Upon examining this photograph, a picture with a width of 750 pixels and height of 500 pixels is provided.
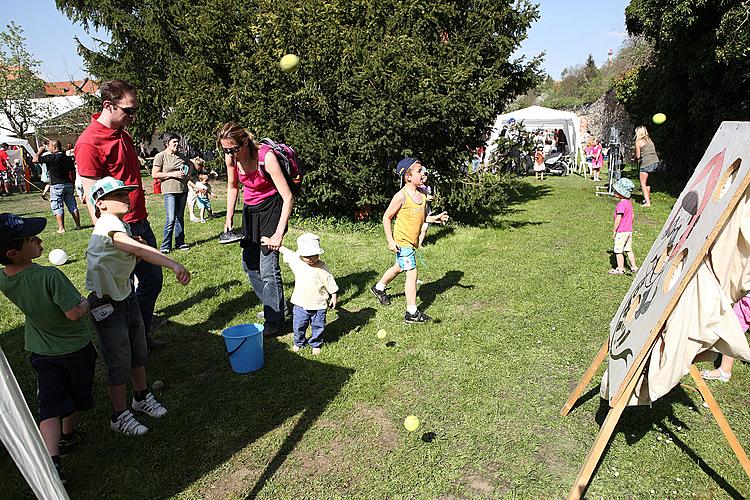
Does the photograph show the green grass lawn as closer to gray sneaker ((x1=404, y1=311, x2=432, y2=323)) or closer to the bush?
gray sneaker ((x1=404, y1=311, x2=432, y2=323))

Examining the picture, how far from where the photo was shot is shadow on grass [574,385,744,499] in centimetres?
314

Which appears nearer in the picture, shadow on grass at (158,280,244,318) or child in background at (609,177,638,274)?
shadow on grass at (158,280,244,318)

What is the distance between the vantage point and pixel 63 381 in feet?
10.0

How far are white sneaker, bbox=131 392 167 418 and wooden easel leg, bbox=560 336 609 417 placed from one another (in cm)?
314

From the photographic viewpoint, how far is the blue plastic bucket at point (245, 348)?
4188 millimetres

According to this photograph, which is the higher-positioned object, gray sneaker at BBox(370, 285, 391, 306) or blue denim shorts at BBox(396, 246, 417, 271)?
blue denim shorts at BBox(396, 246, 417, 271)

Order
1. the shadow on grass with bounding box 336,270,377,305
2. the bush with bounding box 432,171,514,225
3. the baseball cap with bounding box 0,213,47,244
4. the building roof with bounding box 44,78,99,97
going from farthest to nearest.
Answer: the building roof with bounding box 44,78,99,97 < the bush with bounding box 432,171,514,225 < the shadow on grass with bounding box 336,270,377,305 < the baseball cap with bounding box 0,213,47,244

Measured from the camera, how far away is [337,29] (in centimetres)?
884

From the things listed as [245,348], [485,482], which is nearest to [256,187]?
[245,348]

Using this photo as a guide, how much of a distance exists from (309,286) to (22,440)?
115 inches

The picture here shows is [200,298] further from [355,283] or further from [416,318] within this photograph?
[416,318]

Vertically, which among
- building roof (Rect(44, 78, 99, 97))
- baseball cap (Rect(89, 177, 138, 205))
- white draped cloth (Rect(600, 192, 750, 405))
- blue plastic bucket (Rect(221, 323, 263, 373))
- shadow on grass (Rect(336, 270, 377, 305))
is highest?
building roof (Rect(44, 78, 99, 97))

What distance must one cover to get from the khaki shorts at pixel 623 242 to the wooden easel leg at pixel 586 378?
378 centimetres

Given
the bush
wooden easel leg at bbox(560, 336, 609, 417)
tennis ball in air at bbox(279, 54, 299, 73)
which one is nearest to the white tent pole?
wooden easel leg at bbox(560, 336, 609, 417)
